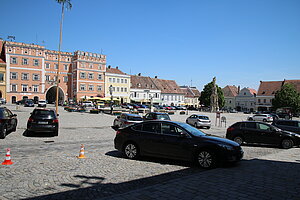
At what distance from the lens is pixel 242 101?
101000 millimetres

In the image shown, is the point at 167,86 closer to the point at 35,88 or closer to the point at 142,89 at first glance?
the point at 142,89

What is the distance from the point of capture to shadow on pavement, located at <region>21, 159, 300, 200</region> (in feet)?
17.5

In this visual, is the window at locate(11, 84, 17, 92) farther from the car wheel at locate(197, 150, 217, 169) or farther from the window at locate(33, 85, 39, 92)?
the car wheel at locate(197, 150, 217, 169)

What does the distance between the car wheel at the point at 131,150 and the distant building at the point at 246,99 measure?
96132 mm

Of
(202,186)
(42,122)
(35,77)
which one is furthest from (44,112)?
(35,77)

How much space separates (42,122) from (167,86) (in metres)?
79.7

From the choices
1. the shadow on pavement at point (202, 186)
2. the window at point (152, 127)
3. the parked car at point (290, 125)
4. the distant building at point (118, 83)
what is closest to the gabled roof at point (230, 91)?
the distant building at point (118, 83)

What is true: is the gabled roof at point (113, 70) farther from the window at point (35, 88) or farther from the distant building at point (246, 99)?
the distant building at point (246, 99)

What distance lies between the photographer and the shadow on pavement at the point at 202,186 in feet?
17.5

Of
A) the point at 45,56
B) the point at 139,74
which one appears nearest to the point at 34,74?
the point at 45,56

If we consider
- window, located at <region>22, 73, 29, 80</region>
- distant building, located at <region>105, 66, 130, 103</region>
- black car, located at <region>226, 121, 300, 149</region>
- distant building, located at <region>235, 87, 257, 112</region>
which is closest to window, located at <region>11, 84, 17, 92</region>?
window, located at <region>22, 73, 29, 80</region>

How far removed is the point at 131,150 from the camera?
9.37m

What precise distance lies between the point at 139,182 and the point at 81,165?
8.48 feet

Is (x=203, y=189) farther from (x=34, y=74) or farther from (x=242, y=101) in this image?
(x=242, y=101)
